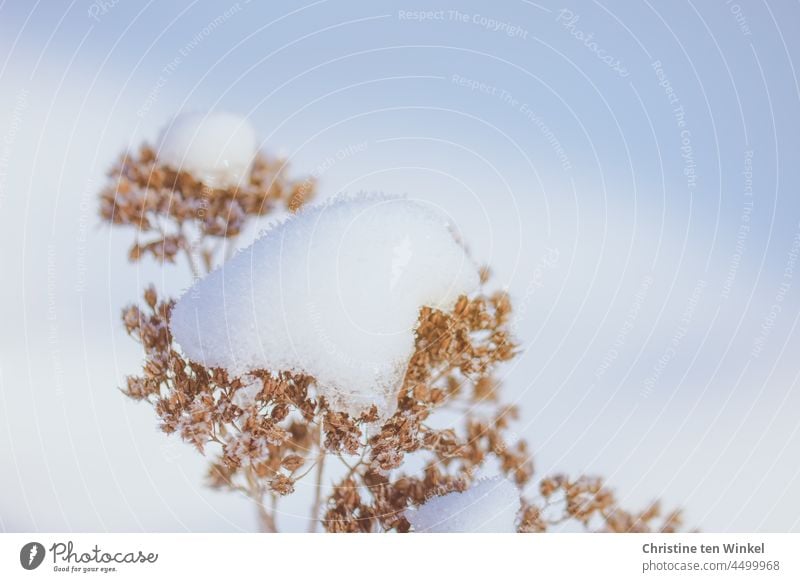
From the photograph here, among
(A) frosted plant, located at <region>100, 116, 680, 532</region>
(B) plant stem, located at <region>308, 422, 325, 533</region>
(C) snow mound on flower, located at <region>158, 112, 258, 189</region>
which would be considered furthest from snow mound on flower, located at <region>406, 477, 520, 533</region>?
(C) snow mound on flower, located at <region>158, 112, 258, 189</region>

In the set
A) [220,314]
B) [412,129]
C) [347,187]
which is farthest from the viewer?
[412,129]

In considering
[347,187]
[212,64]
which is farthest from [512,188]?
[212,64]

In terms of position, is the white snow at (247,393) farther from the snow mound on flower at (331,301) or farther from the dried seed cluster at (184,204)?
the dried seed cluster at (184,204)

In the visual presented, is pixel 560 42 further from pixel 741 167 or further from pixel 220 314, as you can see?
pixel 220 314
